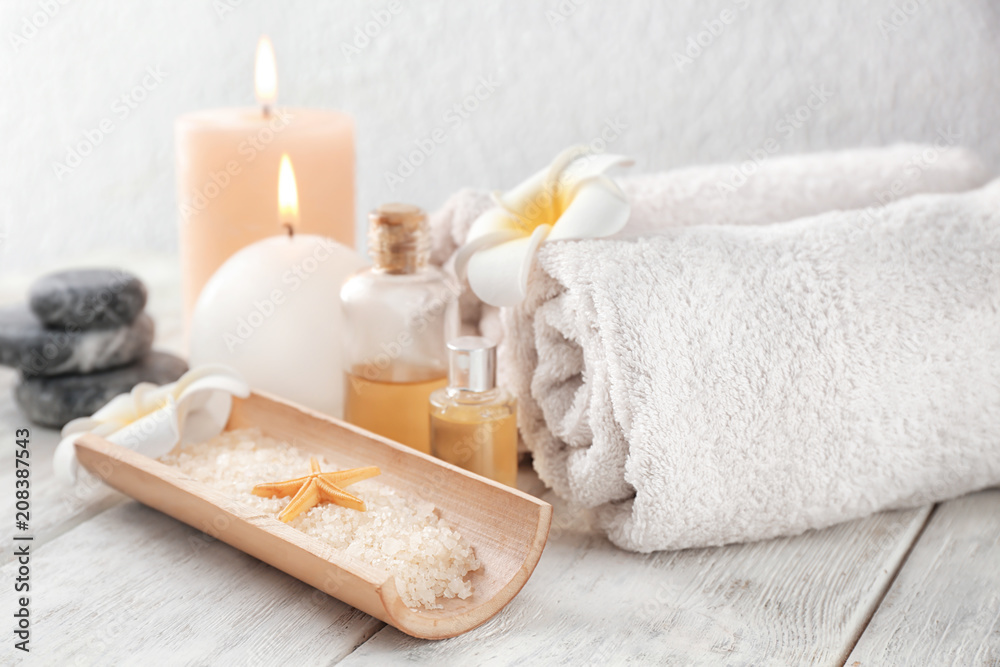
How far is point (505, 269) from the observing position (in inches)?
20.7

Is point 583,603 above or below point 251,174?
below

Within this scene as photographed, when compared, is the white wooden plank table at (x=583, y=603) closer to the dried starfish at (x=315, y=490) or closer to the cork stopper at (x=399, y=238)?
the dried starfish at (x=315, y=490)

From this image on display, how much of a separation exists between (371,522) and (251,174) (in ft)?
1.14

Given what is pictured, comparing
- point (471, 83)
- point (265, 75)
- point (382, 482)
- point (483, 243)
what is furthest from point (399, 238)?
point (471, 83)

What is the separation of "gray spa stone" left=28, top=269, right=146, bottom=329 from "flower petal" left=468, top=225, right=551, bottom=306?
0.99 feet

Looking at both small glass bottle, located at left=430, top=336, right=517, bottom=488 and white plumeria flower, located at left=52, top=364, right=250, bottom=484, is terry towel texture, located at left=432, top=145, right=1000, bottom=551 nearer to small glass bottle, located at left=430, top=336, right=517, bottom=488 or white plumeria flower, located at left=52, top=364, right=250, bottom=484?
small glass bottle, located at left=430, top=336, right=517, bottom=488

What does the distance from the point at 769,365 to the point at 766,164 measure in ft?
0.78

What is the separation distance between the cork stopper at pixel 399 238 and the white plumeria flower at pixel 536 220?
30 millimetres

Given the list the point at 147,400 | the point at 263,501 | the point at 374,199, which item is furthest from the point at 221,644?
the point at 374,199

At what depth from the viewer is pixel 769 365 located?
499 mm

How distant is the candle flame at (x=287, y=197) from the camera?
67 cm

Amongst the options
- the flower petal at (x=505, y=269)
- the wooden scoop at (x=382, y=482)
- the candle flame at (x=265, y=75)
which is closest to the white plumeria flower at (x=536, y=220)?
the flower petal at (x=505, y=269)

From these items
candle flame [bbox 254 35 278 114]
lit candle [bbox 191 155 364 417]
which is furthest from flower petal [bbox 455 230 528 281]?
candle flame [bbox 254 35 278 114]

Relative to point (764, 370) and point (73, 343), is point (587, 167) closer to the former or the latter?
point (764, 370)
